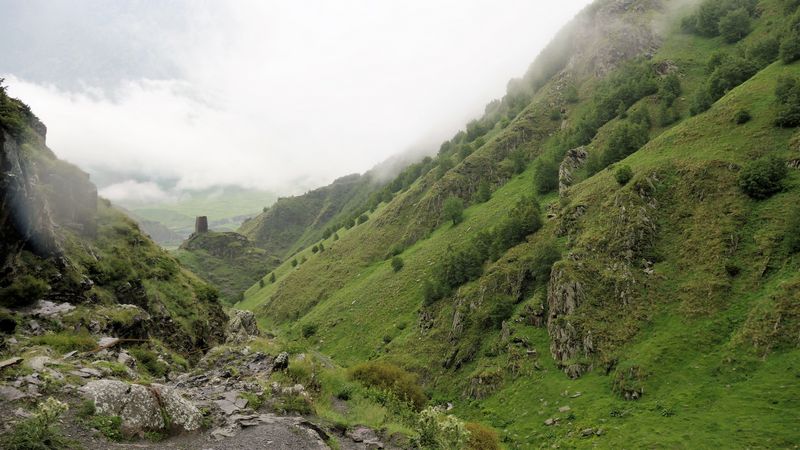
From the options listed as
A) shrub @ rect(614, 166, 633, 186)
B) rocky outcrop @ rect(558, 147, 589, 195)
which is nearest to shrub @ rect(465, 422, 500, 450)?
shrub @ rect(614, 166, 633, 186)

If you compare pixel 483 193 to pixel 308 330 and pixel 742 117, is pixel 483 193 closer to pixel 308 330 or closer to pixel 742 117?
pixel 308 330

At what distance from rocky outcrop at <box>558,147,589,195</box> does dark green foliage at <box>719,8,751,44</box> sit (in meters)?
50.1

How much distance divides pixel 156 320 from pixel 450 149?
500 feet

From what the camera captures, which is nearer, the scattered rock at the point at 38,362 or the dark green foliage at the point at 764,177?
the scattered rock at the point at 38,362

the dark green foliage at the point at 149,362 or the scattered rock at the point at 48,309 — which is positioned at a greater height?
the scattered rock at the point at 48,309

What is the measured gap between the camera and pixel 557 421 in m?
42.7

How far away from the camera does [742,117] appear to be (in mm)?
60031

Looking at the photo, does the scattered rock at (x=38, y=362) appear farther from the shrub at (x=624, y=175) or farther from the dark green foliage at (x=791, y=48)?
the dark green foliage at (x=791, y=48)

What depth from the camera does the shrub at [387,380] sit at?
123ft

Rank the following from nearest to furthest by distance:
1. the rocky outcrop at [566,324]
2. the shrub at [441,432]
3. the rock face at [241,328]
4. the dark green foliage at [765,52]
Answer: the shrub at [441,432] → the rock face at [241,328] → the rocky outcrop at [566,324] → the dark green foliage at [765,52]

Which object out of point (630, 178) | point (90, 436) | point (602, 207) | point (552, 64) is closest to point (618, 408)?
point (602, 207)

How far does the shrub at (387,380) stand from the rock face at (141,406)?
59.0ft

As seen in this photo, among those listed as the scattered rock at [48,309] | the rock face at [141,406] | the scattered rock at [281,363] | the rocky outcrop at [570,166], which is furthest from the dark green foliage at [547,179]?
the rock face at [141,406]

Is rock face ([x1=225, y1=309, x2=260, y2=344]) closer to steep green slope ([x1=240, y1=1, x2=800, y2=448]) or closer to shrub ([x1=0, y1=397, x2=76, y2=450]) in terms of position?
steep green slope ([x1=240, y1=1, x2=800, y2=448])
